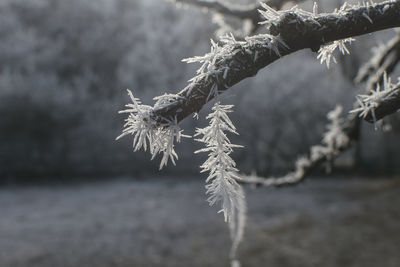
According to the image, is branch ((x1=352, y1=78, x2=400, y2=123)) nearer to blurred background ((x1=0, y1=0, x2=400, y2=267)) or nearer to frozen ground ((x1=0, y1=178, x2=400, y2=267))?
blurred background ((x1=0, y1=0, x2=400, y2=267))

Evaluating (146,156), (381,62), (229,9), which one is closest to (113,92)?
(146,156)

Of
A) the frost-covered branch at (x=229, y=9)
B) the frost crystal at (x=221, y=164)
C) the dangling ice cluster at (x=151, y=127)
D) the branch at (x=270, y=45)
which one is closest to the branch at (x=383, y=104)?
the branch at (x=270, y=45)

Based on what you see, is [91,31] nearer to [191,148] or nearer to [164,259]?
[191,148]

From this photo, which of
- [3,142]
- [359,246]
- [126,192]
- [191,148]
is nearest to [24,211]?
[126,192]

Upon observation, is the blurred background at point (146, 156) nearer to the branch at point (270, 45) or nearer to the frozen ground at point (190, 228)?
the frozen ground at point (190, 228)

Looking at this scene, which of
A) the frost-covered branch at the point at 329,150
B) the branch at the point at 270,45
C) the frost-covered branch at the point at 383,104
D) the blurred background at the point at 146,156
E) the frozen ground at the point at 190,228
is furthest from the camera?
the blurred background at the point at 146,156

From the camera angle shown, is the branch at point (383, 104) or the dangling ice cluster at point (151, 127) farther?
the branch at point (383, 104)

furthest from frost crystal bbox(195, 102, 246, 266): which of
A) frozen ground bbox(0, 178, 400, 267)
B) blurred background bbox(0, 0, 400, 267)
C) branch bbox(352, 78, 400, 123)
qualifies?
frozen ground bbox(0, 178, 400, 267)
